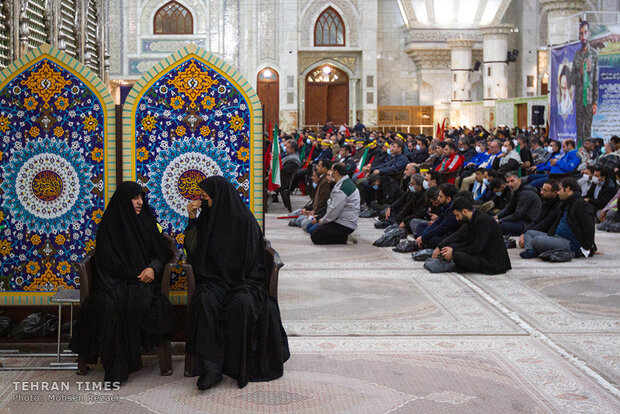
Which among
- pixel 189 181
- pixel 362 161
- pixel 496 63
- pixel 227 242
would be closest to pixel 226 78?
pixel 189 181

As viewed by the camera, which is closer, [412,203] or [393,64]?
[412,203]

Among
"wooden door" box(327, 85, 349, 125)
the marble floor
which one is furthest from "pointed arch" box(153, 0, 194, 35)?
the marble floor

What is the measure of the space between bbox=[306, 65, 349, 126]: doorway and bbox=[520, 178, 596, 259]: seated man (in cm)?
1789

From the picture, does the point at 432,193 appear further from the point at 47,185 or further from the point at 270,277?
the point at 47,185

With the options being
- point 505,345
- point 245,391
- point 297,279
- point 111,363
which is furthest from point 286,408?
point 297,279

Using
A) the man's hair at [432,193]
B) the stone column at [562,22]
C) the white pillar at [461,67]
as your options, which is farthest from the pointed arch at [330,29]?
the man's hair at [432,193]

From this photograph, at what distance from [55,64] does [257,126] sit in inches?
47.7

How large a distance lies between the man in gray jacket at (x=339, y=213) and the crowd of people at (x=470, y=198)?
11 millimetres

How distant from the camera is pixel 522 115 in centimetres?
1925

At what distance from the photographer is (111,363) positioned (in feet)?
13.8

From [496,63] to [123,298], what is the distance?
1931 centimetres

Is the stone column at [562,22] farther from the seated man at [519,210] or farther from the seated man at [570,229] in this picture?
the seated man at [570,229]

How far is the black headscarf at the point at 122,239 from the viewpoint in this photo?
4344 mm

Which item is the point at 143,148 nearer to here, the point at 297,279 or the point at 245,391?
the point at 245,391
